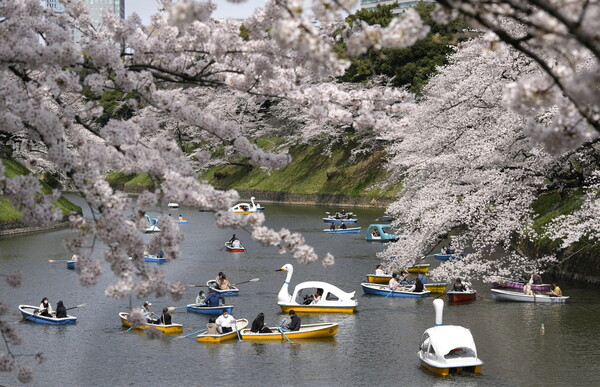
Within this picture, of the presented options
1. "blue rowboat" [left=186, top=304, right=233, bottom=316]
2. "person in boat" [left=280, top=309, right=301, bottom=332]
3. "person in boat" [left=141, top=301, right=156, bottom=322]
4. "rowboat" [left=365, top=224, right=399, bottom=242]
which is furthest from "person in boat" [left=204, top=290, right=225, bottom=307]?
"rowboat" [left=365, top=224, right=399, bottom=242]

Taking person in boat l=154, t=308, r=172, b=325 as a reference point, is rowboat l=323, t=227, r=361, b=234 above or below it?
above

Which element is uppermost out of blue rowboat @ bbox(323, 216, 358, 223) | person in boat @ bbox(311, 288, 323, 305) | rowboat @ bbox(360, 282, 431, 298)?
blue rowboat @ bbox(323, 216, 358, 223)

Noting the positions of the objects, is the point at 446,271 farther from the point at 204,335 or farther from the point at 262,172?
the point at 262,172

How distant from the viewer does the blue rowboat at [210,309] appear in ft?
91.9

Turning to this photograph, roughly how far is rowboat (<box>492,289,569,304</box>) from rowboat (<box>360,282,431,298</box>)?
2.98 meters

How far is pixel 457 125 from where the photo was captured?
3225 centimetres

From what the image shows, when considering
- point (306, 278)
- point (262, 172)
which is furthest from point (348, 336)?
point (262, 172)

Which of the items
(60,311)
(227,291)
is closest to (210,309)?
(227,291)

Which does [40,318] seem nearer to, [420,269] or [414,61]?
[420,269]

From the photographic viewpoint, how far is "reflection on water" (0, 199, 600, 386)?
2047cm

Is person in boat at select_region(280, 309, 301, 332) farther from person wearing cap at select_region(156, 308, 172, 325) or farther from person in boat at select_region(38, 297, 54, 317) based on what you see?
person in boat at select_region(38, 297, 54, 317)

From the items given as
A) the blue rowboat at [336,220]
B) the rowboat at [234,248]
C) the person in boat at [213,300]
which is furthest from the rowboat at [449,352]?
the blue rowboat at [336,220]

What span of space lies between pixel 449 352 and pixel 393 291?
10.6 m

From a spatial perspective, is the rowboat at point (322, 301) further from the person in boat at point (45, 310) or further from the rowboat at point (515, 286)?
the person in boat at point (45, 310)
